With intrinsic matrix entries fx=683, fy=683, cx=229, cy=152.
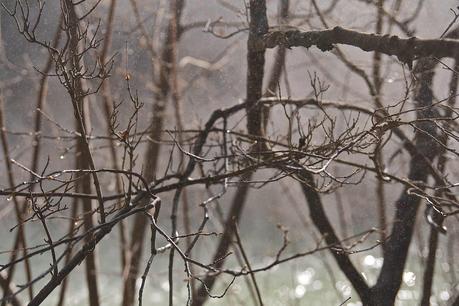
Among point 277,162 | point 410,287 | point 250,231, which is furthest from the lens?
point 250,231

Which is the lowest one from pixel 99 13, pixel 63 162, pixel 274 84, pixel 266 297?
pixel 266 297

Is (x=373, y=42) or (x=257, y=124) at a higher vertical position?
(x=373, y=42)

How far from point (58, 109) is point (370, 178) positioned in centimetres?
53

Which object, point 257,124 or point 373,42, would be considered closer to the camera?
point 373,42

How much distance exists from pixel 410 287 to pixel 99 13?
671 mm

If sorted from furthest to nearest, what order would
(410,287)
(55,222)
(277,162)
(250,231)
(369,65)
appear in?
(250,231), (55,222), (410,287), (369,65), (277,162)

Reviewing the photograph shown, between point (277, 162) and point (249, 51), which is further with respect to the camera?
point (249, 51)

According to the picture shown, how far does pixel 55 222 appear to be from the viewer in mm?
1261

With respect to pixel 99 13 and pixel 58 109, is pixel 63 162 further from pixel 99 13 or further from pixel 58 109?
pixel 99 13

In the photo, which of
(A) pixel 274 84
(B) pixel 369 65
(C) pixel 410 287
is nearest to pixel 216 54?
(A) pixel 274 84

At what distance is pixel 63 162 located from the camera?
1.23 metres

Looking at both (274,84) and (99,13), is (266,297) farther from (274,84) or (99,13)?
(99,13)

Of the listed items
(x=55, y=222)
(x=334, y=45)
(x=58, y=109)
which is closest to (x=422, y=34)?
(x=334, y=45)

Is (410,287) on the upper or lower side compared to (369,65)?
lower
